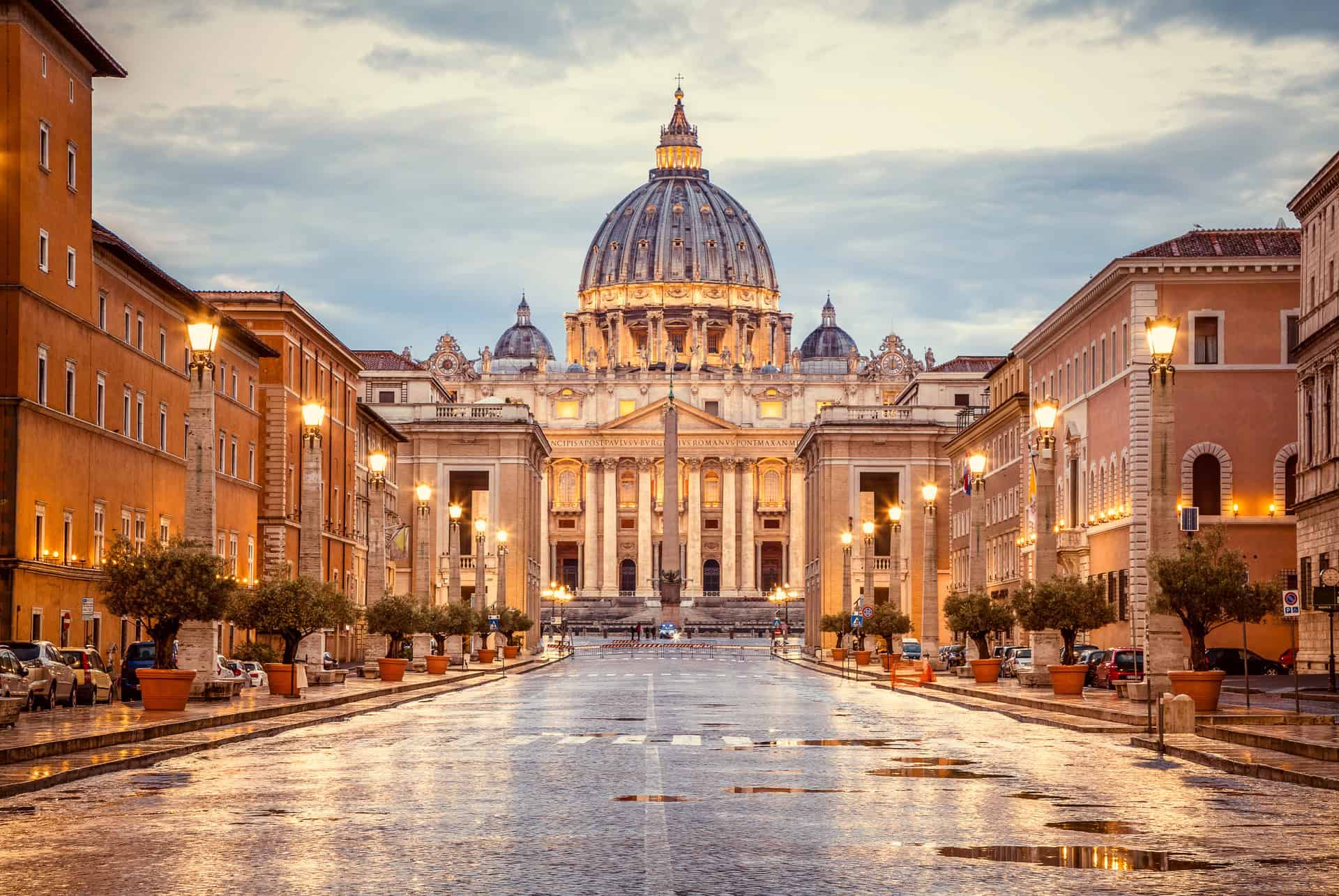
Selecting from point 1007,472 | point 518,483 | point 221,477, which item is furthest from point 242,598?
point 518,483

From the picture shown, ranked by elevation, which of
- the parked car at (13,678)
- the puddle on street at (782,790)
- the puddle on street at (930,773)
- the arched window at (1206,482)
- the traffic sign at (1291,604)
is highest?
the arched window at (1206,482)

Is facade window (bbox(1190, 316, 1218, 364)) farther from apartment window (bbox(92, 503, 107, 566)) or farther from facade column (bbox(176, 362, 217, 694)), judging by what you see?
facade column (bbox(176, 362, 217, 694))

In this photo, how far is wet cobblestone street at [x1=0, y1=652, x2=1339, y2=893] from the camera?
510 inches

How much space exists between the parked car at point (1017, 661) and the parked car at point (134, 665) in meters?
25.2

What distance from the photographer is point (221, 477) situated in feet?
230

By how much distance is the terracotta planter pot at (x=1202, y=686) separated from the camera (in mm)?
33344

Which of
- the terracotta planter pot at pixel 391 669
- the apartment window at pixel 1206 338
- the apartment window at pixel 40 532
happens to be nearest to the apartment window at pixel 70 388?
the apartment window at pixel 40 532

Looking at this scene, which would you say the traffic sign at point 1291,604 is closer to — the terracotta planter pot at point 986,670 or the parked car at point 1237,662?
the terracotta planter pot at point 986,670

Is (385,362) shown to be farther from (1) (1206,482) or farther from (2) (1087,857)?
(2) (1087,857)

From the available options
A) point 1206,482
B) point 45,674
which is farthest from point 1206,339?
point 45,674

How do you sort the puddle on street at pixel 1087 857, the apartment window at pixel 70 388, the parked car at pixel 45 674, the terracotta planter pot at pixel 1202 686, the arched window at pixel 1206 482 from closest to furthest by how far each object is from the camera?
the puddle on street at pixel 1087 857 < the terracotta planter pot at pixel 1202 686 < the parked car at pixel 45 674 < the apartment window at pixel 70 388 < the arched window at pixel 1206 482

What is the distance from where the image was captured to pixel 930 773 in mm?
21875

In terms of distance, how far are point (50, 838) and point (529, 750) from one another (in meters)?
11.0

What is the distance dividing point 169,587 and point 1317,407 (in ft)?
108
